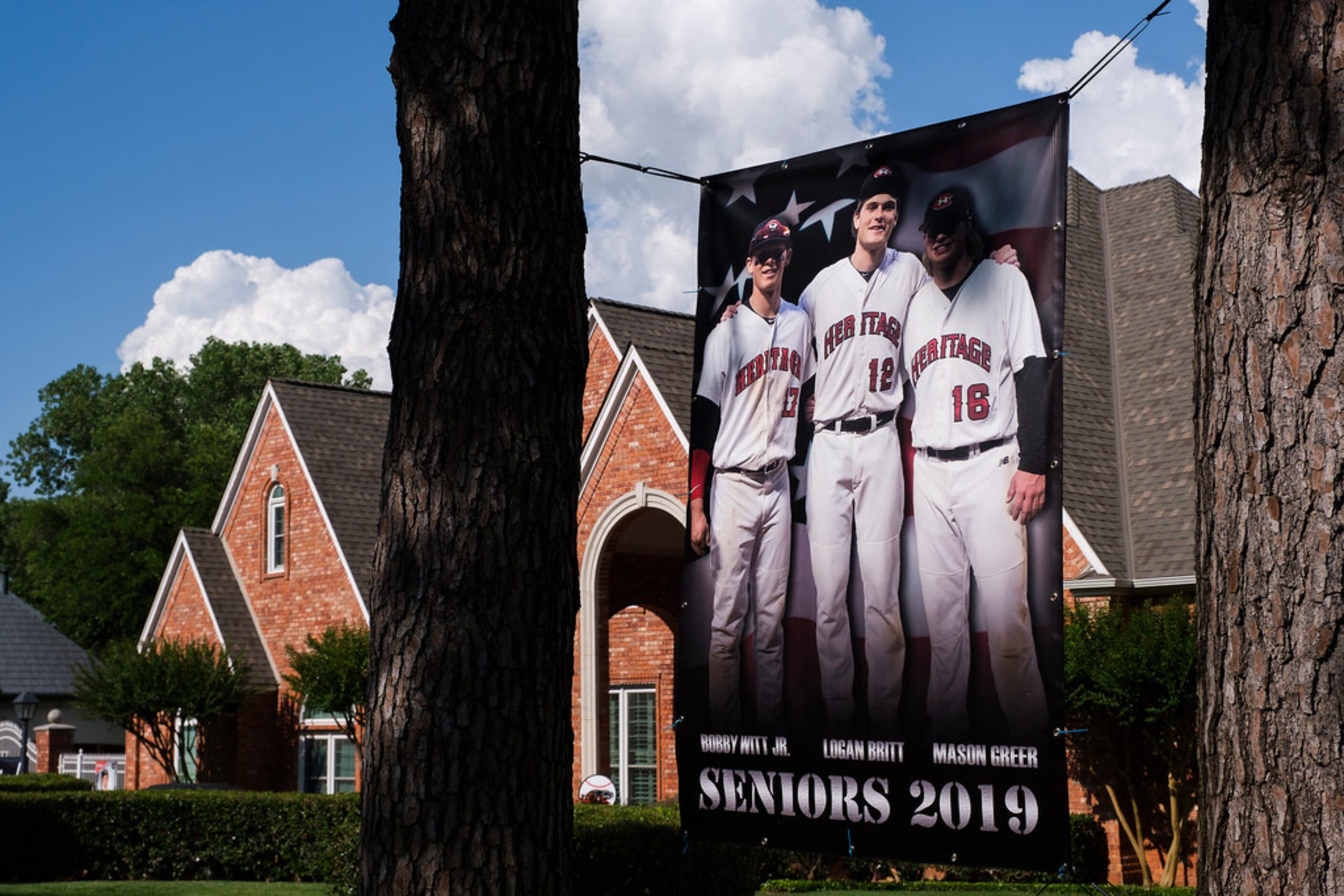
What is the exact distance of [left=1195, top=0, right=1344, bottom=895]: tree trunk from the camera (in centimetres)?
328

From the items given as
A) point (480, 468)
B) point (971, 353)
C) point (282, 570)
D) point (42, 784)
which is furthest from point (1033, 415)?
point (282, 570)

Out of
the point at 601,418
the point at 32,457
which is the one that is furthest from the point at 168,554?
the point at 601,418

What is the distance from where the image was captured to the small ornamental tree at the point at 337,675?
24000 millimetres

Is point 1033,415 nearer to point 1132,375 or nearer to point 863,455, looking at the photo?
point 863,455

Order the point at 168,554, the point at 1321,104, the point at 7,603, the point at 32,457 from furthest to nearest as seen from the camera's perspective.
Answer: the point at 32,457, the point at 168,554, the point at 7,603, the point at 1321,104

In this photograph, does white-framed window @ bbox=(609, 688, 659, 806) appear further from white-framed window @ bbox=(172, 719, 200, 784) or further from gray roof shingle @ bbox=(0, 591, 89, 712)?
gray roof shingle @ bbox=(0, 591, 89, 712)

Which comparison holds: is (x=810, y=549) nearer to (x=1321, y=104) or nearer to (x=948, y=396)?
(x=948, y=396)

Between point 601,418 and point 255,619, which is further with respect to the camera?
point 255,619

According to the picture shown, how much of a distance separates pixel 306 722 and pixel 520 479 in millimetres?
24294

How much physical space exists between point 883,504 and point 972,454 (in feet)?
1.62

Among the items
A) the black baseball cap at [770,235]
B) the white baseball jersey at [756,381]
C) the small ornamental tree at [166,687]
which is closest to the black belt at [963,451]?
the white baseball jersey at [756,381]

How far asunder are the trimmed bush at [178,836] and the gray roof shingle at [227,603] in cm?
893

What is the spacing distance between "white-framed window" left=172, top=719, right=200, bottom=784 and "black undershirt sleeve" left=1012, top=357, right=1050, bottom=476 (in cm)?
2645

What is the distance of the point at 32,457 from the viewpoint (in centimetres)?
7669
